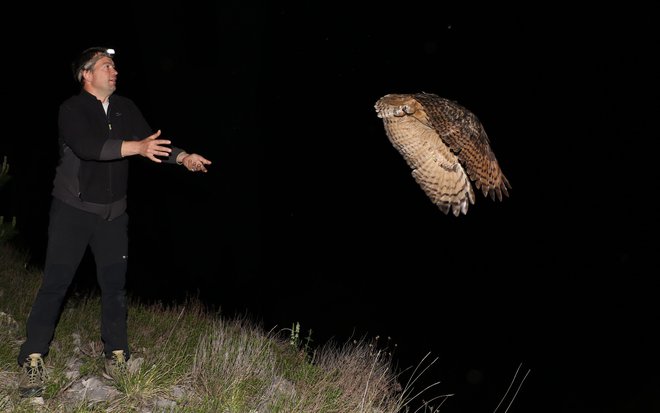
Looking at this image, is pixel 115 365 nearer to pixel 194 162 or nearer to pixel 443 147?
pixel 194 162

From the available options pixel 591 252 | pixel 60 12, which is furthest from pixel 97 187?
pixel 60 12

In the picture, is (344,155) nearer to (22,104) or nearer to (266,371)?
(22,104)

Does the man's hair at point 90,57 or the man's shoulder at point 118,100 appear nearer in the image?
the man's hair at point 90,57

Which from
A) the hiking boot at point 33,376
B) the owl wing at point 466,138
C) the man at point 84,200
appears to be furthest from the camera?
the man at point 84,200

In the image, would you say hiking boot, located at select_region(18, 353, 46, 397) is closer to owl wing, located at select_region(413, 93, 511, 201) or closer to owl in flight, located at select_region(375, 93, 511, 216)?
owl in flight, located at select_region(375, 93, 511, 216)

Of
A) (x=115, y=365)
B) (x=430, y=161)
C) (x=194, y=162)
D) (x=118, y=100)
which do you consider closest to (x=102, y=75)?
(x=118, y=100)

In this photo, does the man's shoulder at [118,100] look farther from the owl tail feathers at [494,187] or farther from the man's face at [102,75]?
the owl tail feathers at [494,187]

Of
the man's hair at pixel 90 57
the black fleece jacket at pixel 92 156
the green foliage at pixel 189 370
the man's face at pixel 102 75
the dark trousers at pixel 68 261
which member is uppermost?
the man's hair at pixel 90 57

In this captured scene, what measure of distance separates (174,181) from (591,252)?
10.9 m

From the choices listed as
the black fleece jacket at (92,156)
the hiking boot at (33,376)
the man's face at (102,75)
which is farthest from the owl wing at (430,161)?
Answer: the hiking boot at (33,376)

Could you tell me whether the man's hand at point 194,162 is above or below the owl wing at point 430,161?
below

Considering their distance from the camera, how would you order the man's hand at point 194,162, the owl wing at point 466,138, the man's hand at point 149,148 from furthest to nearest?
the man's hand at point 194,162 → the man's hand at point 149,148 → the owl wing at point 466,138

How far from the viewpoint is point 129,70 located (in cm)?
1823

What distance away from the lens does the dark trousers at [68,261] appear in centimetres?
423
